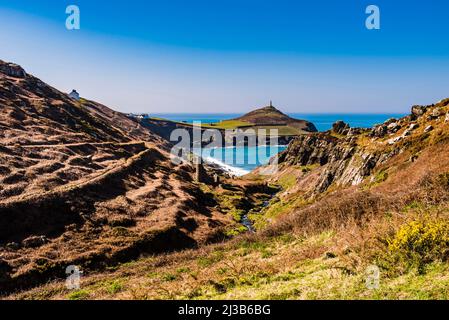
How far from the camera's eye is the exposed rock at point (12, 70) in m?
141

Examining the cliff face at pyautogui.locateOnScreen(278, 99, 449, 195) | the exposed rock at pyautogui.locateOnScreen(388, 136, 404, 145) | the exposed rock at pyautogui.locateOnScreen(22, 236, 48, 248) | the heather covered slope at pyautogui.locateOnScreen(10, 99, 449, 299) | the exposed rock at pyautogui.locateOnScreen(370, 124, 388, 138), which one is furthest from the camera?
the exposed rock at pyautogui.locateOnScreen(370, 124, 388, 138)

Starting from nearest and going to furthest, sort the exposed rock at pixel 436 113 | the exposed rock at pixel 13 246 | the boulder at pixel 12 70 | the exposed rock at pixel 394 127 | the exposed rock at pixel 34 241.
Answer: the exposed rock at pixel 13 246
the exposed rock at pixel 34 241
the exposed rock at pixel 436 113
the exposed rock at pixel 394 127
the boulder at pixel 12 70

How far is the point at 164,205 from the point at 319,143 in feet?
218

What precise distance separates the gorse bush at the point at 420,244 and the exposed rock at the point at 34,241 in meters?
42.5

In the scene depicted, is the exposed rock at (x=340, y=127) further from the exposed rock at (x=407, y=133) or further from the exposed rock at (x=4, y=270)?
the exposed rock at (x=4, y=270)

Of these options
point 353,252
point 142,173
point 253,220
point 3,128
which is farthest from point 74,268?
point 3,128

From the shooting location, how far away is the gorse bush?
1383 cm

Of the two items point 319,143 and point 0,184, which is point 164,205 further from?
point 319,143

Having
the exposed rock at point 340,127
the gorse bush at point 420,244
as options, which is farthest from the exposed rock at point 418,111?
the gorse bush at point 420,244

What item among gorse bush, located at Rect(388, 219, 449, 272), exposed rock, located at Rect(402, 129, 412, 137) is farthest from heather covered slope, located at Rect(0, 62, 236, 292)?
exposed rock, located at Rect(402, 129, 412, 137)

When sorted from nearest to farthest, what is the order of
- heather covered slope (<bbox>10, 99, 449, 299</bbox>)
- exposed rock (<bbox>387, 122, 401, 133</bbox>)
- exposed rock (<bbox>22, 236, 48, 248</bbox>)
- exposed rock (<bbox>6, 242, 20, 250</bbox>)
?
heather covered slope (<bbox>10, 99, 449, 299</bbox>) < exposed rock (<bbox>6, 242, 20, 250</bbox>) < exposed rock (<bbox>22, 236, 48, 248</bbox>) < exposed rock (<bbox>387, 122, 401, 133</bbox>)

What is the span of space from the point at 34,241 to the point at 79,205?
39.2 feet

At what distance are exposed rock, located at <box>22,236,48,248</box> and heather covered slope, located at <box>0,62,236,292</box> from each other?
114 millimetres

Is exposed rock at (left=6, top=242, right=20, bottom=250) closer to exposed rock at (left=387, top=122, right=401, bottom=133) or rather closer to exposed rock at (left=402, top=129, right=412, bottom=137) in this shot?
exposed rock at (left=402, top=129, right=412, bottom=137)
